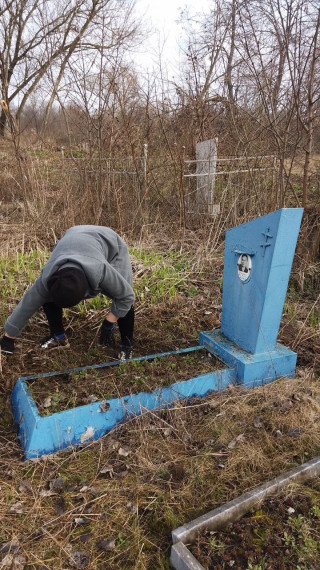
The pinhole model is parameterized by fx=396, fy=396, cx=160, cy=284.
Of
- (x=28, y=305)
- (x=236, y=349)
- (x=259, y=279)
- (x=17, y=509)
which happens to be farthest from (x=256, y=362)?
Result: (x=17, y=509)

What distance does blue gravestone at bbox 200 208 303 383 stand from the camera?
2963mm

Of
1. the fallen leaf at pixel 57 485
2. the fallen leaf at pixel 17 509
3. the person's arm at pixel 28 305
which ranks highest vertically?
the person's arm at pixel 28 305

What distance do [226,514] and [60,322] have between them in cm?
217

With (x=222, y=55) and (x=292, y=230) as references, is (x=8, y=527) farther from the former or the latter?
(x=222, y=55)

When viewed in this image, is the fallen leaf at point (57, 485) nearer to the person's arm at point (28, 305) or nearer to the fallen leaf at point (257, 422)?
the person's arm at point (28, 305)

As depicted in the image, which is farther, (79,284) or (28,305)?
(28,305)

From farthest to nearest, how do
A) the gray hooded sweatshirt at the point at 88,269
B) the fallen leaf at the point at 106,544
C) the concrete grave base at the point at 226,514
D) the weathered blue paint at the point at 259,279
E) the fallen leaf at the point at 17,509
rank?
the weathered blue paint at the point at 259,279 → the gray hooded sweatshirt at the point at 88,269 → the fallen leaf at the point at 17,509 → the fallen leaf at the point at 106,544 → the concrete grave base at the point at 226,514

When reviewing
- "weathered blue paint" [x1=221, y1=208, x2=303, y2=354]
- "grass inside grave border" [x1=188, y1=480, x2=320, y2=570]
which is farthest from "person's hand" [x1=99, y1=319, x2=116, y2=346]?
"grass inside grave border" [x1=188, y1=480, x2=320, y2=570]

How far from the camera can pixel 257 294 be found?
10.5 ft

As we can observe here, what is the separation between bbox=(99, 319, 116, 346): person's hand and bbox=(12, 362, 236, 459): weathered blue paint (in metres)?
0.74

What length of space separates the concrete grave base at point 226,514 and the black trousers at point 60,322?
5.74ft

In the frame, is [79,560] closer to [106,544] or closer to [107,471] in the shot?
[106,544]

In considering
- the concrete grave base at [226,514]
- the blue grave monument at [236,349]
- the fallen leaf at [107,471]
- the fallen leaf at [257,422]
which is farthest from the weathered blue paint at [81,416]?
the concrete grave base at [226,514]

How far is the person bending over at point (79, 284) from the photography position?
2.55 meters
